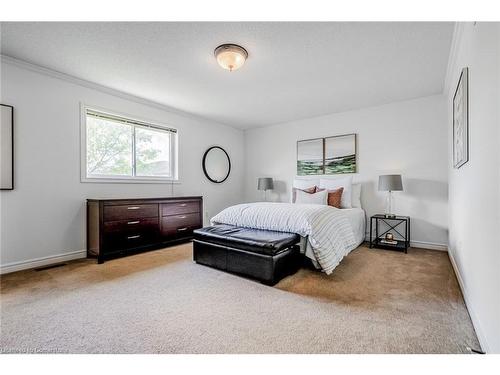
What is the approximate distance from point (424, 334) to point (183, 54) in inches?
120

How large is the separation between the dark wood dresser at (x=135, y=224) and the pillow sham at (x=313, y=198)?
188cm

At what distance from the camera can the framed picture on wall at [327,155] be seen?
449 centimetres

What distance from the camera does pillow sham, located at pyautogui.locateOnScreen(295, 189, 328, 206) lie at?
13.4 feet

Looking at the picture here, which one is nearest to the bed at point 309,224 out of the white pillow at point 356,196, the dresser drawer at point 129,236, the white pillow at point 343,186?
the dresser drawer at point 129,236

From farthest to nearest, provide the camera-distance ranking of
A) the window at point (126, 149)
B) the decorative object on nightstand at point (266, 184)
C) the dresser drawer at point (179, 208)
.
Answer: the decorative object on nightstand at point (266, 184), the dresser drawer at point (179, 208), the window at point (126, 149)

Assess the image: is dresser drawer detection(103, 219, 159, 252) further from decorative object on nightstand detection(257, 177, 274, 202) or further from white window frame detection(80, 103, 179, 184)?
decorative object on nightstand detection(257, 177, 274, 202)

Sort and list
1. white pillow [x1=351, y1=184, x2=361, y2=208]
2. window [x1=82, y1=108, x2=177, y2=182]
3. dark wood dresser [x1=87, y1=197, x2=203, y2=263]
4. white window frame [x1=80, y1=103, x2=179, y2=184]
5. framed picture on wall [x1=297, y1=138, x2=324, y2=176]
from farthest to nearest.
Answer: framed picture on wall [x1=297, y1=138, x2=324, y2=176]
white pillow [x1=351, y1=184, x2=361, y2=208]
window [x1=82, y1=108, x2=177, y2=182]
white window frame [x1=80, y1=103, x2=179, y2=184]
dark wood dresser [x1=87, y1=197, x2=203, y2=263]

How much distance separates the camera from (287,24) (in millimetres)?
2088

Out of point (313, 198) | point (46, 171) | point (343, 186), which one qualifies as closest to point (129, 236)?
point (46, 171)

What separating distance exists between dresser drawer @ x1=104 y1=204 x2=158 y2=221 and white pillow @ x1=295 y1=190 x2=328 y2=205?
236cm

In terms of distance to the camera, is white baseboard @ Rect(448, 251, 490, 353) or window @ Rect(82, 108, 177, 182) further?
window @ Rect(82, 108, 177, 182)

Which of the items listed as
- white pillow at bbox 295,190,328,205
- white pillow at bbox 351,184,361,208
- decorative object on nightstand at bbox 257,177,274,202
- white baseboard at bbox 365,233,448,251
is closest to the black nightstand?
white baseboard at bbox 365,233,448,251

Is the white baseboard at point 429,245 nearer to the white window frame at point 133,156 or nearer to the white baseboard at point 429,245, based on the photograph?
the white baseboard at point 429,245

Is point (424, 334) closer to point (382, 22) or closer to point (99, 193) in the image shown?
point (382, 22)
